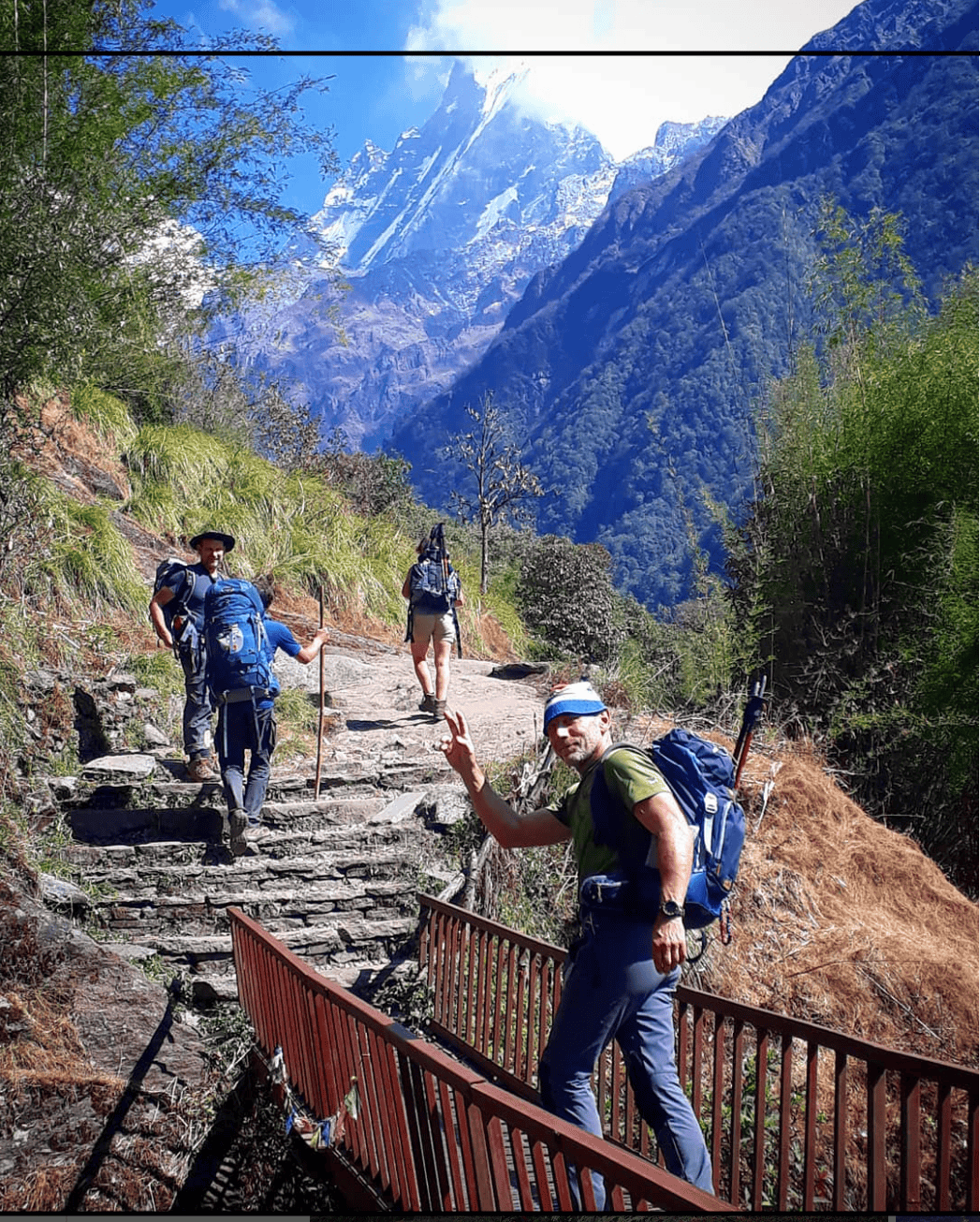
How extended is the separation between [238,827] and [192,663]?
0.43 meters

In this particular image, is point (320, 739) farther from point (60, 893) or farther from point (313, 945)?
point (60, 893)

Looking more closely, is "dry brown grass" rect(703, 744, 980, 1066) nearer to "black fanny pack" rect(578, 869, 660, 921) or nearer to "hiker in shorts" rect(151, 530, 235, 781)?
"black fanny pack" rect(578, 869, 660, 921)

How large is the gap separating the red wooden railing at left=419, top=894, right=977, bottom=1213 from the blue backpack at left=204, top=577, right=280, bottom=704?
2.40 feet

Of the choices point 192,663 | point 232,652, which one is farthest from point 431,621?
point 192,663

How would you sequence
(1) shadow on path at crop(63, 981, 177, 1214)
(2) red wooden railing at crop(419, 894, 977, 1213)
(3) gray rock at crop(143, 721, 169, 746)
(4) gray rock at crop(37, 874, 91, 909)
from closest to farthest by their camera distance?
1. (2) red wooden railing at crop(419, 894, 977, 1213)
2. (1) shadow on path at crop(63, 981, 177, 1214)
3. (4) gray rock at crop(37, 874, 91, 909)
4. (3) gray rock at crop(143, 721, 169, 746)

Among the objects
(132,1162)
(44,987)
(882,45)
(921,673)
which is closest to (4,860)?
(44,987)

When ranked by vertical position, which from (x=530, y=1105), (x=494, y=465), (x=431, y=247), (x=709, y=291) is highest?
(x=431, y=247)

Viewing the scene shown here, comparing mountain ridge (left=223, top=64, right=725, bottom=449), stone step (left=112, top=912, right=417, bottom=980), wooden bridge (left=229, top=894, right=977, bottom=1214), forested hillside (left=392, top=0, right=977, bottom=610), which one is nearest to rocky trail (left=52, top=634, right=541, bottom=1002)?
stone step (left=112, top=912, right=417, bottom=980)

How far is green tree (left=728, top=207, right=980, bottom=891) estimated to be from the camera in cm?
291

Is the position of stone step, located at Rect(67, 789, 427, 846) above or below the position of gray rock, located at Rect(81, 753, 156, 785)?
below

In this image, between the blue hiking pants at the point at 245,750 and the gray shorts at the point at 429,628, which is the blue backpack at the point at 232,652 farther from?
the gray shorts at the point at 429,628

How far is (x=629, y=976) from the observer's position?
170 cm

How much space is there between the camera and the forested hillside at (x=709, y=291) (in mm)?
2895

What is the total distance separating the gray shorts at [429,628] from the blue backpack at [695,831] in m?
1.11
